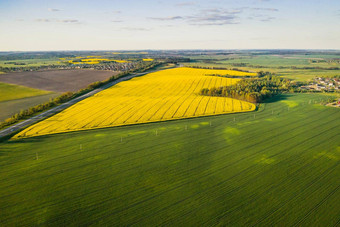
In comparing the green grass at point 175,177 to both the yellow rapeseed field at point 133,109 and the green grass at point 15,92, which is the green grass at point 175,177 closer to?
the yellow rapeseed field at point 133,109

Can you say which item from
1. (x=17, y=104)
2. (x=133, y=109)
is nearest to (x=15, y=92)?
(x=17, y=104)

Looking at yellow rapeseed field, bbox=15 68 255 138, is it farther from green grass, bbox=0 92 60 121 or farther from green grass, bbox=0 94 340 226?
green grass, bbox=0 92 60 121

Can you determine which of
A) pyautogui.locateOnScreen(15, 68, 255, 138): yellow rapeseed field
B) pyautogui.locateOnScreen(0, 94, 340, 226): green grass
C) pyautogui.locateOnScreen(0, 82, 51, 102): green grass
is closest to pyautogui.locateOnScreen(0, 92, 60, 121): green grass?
pyautogui.locateOnScreen(0, 82, 51, 102): green grass

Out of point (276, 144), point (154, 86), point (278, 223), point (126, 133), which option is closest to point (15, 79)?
point (154, 86)

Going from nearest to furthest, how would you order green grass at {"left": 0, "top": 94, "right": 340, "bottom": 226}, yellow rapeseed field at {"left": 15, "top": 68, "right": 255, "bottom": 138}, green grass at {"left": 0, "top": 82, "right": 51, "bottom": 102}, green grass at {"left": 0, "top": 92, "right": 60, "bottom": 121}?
green grass at {"left": 0, "top": 94, "right": 340, "bottom": 226} → yellow rapeseed field at {"left": 15, "top": 68, "right": 255, "bottom": 138} → green grass at {"left": 0, "top": 92, "right": 60, "bottom": 121} → green grass at {"left": 0, "top": 82, "right": 51, "bottom": 102}

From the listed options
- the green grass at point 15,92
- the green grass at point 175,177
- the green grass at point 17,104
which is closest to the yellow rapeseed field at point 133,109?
the green grass at point 175,177
